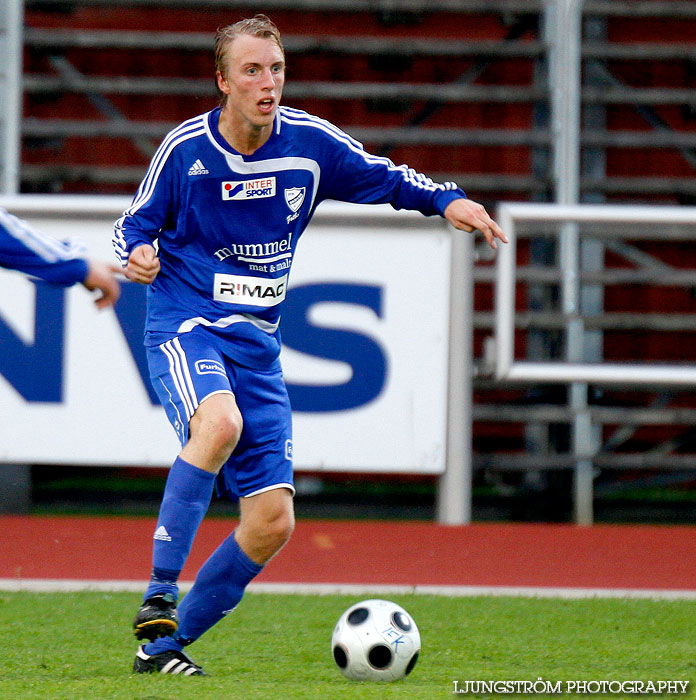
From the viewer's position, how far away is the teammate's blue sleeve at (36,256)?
2930mm

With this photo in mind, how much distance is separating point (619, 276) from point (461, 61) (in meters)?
2.37

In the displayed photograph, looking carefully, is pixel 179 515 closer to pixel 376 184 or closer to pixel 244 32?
pixel 376 184

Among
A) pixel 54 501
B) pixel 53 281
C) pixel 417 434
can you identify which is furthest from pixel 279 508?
pixel 54 501

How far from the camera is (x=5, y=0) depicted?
837 cm

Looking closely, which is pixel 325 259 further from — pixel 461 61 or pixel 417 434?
pixel 461 61

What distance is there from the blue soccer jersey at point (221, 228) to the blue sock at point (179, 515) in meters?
0.41

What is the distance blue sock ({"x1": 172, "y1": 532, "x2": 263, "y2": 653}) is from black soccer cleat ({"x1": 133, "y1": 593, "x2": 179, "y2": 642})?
0.33 m

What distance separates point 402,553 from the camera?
20.6 ft

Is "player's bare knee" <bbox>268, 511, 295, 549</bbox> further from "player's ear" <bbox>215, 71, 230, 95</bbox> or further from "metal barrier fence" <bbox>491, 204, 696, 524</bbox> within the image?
"metal barrier fence" <bbox>491, 204, 696, 524</bbox>

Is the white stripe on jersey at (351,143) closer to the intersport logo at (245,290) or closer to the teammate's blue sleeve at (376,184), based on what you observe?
the teammate's blue sleeve at (376,184)

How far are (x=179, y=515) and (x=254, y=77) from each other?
4.03 ft

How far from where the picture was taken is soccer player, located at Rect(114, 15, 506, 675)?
3.50 m
